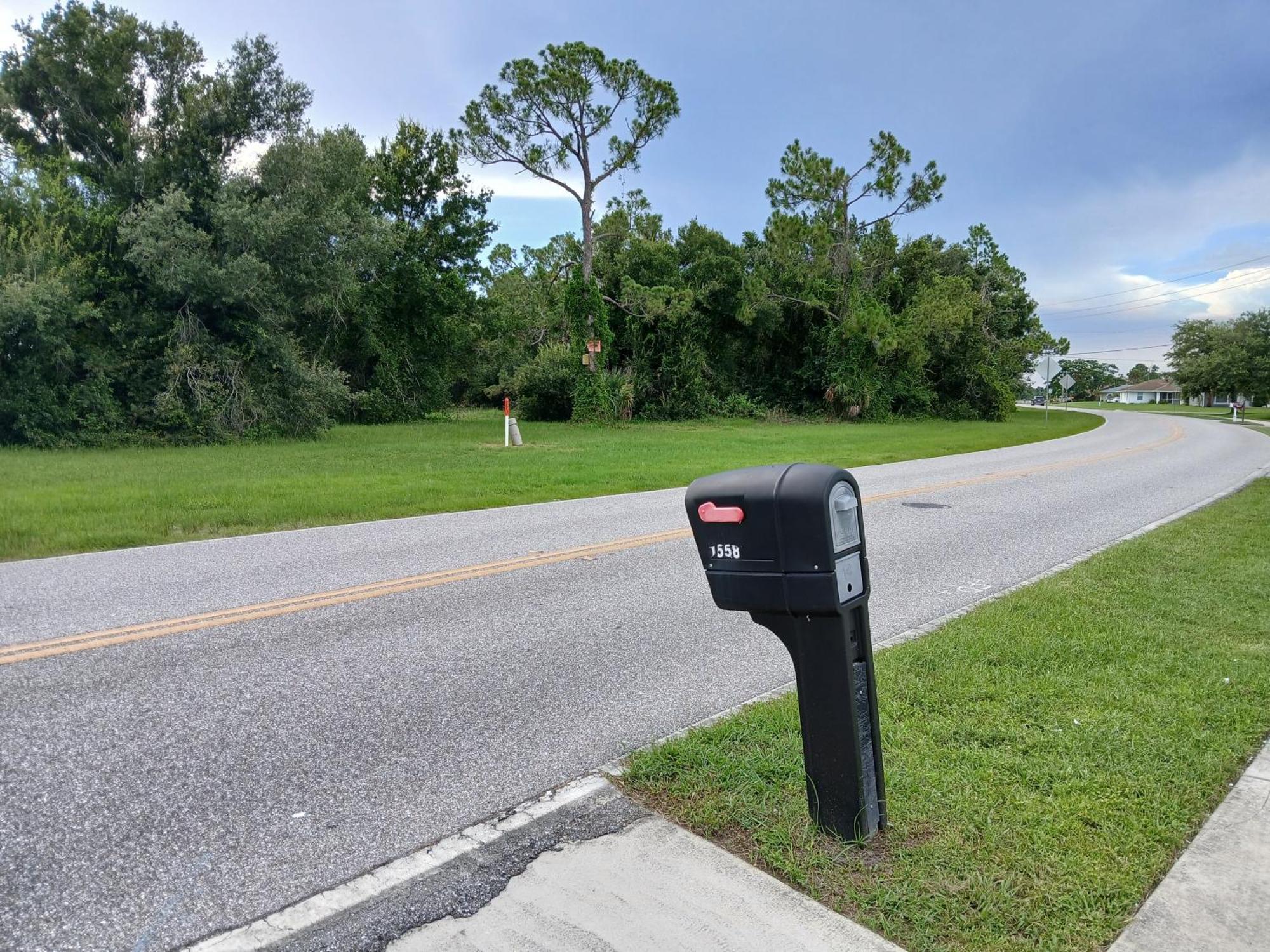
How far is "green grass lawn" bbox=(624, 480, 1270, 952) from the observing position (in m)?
2.37

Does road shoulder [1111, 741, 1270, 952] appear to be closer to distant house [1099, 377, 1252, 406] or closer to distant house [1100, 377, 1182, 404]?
distant house [1099, 377, 1252, 406]

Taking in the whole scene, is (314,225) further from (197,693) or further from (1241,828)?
(1241,828)

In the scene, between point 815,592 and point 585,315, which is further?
point 585,315

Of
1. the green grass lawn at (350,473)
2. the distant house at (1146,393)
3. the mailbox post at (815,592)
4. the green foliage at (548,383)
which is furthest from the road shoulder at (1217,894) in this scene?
the distant house at (1146,393)

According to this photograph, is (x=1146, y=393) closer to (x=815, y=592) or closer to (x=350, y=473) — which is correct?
(x=350, y=473)

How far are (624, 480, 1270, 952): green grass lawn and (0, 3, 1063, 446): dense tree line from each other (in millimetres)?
20461

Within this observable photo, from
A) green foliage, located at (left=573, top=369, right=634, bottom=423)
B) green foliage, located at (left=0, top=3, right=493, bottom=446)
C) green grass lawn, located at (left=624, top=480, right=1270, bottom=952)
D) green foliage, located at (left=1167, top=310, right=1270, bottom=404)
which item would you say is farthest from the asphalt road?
green foliage, located at (left=1167, top=310, right=1270, bottom=404)

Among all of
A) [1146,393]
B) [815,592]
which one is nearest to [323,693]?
[815,592]

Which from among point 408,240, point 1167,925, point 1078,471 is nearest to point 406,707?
point 1167,925

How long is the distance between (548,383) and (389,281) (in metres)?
7.82

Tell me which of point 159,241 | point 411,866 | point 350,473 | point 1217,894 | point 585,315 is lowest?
point 1217,894

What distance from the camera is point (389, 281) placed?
105ft

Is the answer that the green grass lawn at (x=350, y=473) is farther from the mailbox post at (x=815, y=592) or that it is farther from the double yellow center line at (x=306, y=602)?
the mailbox post at (x=815, y=592)

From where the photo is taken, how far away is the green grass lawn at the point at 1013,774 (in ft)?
7.77
